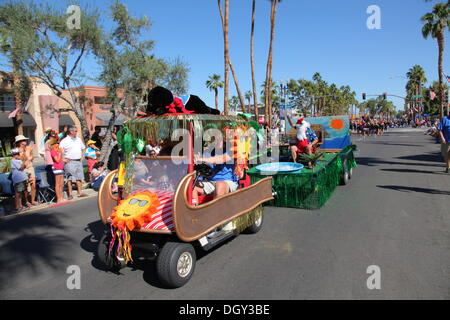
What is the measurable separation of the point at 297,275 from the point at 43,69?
1535cm

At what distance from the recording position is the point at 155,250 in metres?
3.80

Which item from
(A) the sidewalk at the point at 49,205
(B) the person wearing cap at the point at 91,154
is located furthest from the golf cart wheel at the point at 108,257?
(B) the person wearing cap at the point at 91,154

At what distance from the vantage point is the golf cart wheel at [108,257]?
4.02 meters

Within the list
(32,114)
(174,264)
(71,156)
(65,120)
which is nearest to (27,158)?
(71,156)

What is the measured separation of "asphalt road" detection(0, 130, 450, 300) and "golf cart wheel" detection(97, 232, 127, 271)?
0.36 feet

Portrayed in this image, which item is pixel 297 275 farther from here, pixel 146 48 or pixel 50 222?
pixel 146 48

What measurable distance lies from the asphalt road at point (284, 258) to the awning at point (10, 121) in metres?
23.2

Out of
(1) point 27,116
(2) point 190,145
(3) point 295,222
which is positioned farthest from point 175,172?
(1) point 27,116

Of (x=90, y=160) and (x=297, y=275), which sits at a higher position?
(x=90, y=160)

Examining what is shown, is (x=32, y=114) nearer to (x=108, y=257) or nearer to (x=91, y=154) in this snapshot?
(x=91, y=154)

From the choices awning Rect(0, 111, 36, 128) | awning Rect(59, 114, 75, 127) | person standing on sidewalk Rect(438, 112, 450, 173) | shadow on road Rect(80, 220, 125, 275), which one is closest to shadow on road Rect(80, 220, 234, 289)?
shadow on road Rect(80, 220, 125, 275)

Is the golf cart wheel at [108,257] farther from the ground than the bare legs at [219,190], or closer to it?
closer to it

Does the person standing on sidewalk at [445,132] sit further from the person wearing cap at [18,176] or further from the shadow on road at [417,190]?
the person wearing cap at [18,176]

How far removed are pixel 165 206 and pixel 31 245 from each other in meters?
2.73
